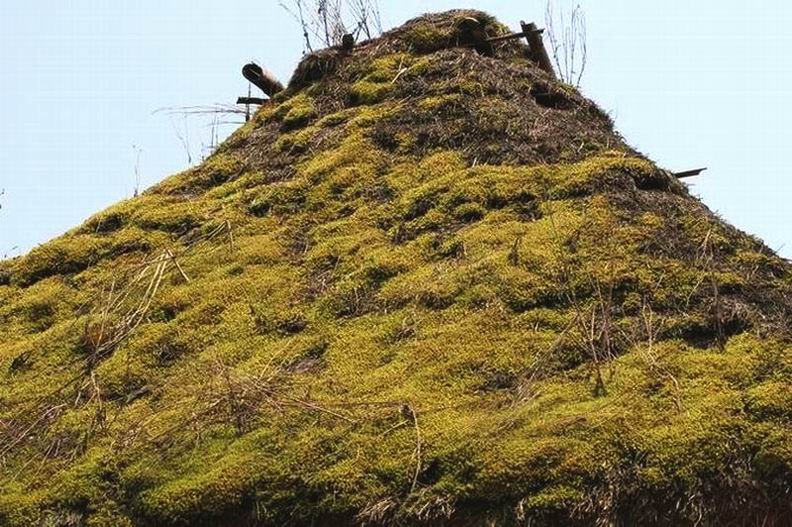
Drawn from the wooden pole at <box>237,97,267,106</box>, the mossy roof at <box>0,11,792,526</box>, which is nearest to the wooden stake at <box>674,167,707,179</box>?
the mossy roof at <box>0,11,792,526</box>

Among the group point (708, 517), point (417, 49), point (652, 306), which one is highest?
point (417, 49)

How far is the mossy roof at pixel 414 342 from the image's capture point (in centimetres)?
410

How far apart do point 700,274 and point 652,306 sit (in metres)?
0.28

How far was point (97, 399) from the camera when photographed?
5.34 meters

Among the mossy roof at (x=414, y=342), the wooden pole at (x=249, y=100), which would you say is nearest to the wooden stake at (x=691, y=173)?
the mossy roof at (x=414, y=342)

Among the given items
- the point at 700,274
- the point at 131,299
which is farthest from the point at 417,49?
the point at 700,274

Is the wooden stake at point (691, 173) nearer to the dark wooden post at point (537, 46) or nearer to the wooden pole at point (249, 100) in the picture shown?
the dark wooden post at point (537, 46)

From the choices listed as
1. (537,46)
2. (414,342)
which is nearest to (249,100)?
(537,46)

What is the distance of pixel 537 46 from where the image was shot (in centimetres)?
894

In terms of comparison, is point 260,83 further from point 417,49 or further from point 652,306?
point 652,306

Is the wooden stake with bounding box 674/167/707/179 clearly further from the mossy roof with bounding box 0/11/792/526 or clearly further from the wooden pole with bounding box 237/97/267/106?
the wooden pole with bounding box 237/97/267/106

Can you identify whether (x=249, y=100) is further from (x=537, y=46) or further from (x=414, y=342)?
(x=414, y=342)

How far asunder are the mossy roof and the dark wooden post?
3.18 ft

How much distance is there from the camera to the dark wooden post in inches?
349
